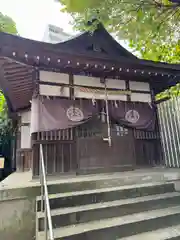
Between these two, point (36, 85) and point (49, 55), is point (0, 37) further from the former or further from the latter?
point (36, 85)

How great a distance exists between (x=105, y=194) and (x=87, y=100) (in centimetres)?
282

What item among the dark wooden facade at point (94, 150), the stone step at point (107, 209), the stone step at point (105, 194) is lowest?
the stone step at point (107, 209)

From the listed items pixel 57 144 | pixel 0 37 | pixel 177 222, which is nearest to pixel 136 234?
pixel 177 222

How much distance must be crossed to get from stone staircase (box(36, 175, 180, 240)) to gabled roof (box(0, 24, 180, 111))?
3.11 m

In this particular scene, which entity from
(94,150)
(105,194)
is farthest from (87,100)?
(105,194)

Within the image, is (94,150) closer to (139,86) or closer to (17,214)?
(17,214)

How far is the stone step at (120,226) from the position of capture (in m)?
2.65

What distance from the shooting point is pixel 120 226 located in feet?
9.36

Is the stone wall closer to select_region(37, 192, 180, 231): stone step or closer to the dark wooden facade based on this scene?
Result: select_region(37, 192, 180, 231): stone step

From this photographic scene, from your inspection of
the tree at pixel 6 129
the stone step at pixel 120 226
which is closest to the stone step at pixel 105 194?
the stone step at pixel 120 226

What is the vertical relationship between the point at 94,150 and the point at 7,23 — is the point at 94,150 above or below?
below

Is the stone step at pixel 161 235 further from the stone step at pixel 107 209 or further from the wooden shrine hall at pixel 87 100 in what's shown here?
the wooden shrine hall at pixel 87 100

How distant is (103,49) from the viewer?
242 inches

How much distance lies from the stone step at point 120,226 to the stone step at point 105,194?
439mm
